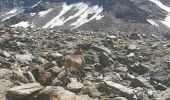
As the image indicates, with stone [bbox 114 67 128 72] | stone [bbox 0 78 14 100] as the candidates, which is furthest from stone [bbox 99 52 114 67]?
stone [bbox 0 78 14 100]

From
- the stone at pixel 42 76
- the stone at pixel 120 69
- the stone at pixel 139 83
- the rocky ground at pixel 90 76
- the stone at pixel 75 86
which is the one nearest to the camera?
the rocky ground at pixel 90 76

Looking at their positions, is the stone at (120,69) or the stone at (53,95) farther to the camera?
the stone at (120,69)

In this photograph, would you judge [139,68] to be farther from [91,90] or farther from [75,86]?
[75,86]

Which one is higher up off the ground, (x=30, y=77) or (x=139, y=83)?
(x=30, y=77)

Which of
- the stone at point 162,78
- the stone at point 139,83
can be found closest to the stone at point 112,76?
the stone at point 139,83

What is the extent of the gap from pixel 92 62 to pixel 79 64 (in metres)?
6.06

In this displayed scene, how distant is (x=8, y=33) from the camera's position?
116 feet

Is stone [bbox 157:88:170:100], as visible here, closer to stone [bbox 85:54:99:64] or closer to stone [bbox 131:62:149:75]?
stone [bbox 131:62:149:75]

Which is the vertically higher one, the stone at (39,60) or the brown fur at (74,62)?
the brown fur at (74,62)

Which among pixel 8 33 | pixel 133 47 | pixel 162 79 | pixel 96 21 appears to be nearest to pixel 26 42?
pixel 8 33

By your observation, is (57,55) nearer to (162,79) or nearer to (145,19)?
(162,79)

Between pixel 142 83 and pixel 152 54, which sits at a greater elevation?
pixel 142 83

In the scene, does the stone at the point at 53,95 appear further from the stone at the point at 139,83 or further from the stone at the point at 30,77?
the stone at the point at 139,83

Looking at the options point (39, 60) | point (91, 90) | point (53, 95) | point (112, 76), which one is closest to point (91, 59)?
point (39, 60)
